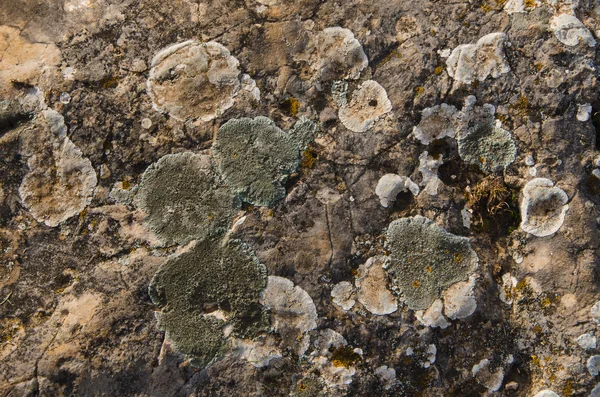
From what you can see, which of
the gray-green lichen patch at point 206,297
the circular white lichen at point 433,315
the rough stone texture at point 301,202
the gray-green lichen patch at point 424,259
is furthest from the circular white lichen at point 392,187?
the gray-green lichen patch at point 206,297

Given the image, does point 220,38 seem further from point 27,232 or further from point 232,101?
point 27,232

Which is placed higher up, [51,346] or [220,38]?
[220,38]

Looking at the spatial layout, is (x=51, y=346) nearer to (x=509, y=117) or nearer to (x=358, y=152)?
(x=358, y=152)

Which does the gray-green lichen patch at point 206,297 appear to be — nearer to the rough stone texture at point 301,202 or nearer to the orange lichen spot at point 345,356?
the rough stone texture at point 301,202

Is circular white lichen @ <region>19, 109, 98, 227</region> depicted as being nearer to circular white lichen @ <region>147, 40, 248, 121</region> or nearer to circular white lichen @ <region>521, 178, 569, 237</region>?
circular white lichen @ <region>147, 40, 248, 121</region>

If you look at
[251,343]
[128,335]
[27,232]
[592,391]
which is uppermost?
[27,232]

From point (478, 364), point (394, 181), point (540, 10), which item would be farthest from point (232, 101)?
point (478, 364)

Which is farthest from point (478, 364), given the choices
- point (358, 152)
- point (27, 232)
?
point (27, 232)
